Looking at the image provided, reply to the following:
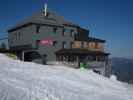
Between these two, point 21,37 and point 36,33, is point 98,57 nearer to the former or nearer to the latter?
point 36,33

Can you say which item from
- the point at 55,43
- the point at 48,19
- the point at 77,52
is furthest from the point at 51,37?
the point at 77,52

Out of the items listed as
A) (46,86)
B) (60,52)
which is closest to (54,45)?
(60,52)

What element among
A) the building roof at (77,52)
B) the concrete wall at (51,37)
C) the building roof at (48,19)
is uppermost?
the building roof at (48,19)

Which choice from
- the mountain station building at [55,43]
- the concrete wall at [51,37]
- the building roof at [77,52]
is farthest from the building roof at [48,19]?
the building roof at [77,52]

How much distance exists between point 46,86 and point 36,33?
30525mm

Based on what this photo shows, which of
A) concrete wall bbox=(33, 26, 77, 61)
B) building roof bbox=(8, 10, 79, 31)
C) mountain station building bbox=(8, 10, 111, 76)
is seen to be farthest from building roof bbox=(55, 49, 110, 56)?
building roof bbox=(8, 10, 79, 31)

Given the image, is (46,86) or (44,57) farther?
(44,57)

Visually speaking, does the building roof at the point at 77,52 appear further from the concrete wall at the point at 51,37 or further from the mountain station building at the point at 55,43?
the concrete wall at the point at 51,37

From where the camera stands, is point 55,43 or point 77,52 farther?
point 55,43

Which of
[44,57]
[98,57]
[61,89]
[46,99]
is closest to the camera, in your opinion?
[46,99]

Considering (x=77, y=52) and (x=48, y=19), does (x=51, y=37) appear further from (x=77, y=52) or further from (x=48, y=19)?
(x=77, y=52)

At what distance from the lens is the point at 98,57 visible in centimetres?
4697

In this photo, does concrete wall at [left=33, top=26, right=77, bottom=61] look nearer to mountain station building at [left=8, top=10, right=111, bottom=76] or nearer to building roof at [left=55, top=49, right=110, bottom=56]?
mountain station building at [left=8, top=10, right=111, bottom=76]

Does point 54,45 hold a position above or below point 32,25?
below
